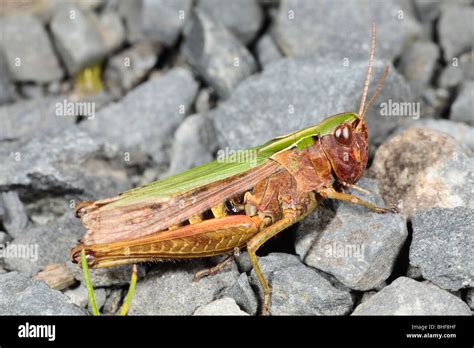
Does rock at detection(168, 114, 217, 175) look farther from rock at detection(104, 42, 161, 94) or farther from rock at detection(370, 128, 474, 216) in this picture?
rock at detection(370, 128, 474, 216)

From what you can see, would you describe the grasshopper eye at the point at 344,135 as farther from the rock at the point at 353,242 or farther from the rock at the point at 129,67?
the rock at the point at 129,67

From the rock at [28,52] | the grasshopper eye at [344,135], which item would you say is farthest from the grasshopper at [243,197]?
the rock at [28,52]

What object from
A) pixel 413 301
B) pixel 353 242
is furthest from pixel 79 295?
pixel 413 301

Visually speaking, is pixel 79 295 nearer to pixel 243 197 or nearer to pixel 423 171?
pixel 243 197

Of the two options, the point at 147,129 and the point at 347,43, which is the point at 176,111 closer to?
the point at 147,129
